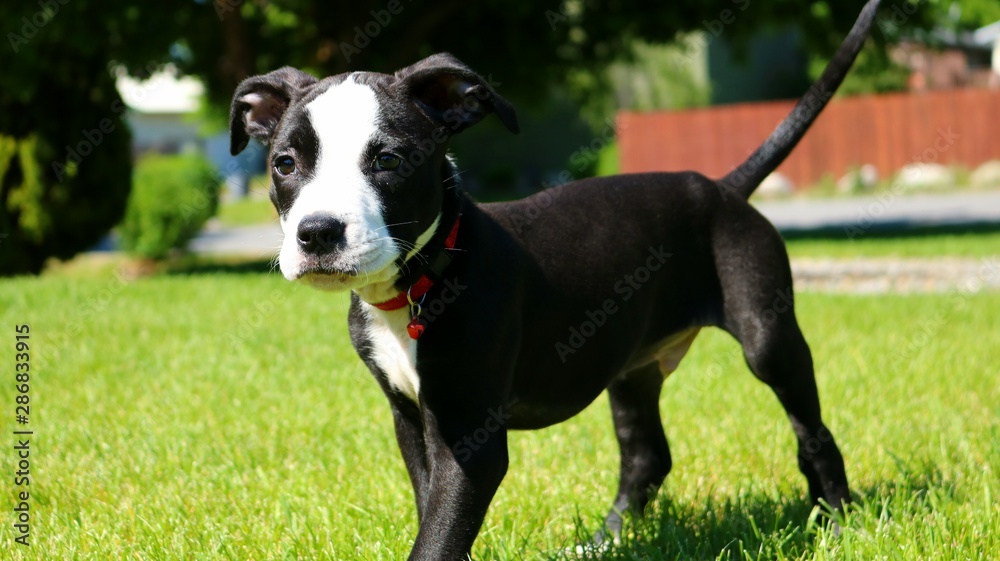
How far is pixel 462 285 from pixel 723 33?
41.8 ft

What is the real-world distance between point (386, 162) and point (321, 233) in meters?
0.31

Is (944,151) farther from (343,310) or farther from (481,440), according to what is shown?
(481,440)

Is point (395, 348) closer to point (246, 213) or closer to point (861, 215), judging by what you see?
point (861, 215)

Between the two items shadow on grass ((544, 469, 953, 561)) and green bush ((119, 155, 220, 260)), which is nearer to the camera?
shadow on grass ((544, 469, 953, 561))

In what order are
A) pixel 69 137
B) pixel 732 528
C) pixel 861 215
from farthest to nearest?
pixel 861 215 → pixel 69 137 → pixel 732 528

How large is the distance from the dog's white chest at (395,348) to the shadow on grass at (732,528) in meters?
0.83

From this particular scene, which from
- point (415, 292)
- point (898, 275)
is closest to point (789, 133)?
point (415, 292)

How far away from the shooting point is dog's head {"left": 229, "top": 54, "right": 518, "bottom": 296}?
8.00 feet

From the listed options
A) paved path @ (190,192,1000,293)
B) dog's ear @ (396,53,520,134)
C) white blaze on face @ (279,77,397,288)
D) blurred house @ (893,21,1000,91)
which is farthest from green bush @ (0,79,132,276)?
blurred house @ (893,21,1000,91)

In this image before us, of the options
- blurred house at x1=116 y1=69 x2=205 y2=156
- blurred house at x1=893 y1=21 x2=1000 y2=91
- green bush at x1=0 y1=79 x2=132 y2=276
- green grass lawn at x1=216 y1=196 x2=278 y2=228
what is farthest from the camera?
blurred house at x1=116 y1=69 x2=205 y2=156

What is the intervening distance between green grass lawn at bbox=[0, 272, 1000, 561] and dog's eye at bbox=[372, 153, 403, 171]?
49.4 inches

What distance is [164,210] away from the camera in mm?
15992

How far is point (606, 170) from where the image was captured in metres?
27.6

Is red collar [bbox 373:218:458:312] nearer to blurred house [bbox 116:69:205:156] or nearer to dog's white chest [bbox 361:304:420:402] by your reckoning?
dog's white chest [bbox 361:304:420:402]
